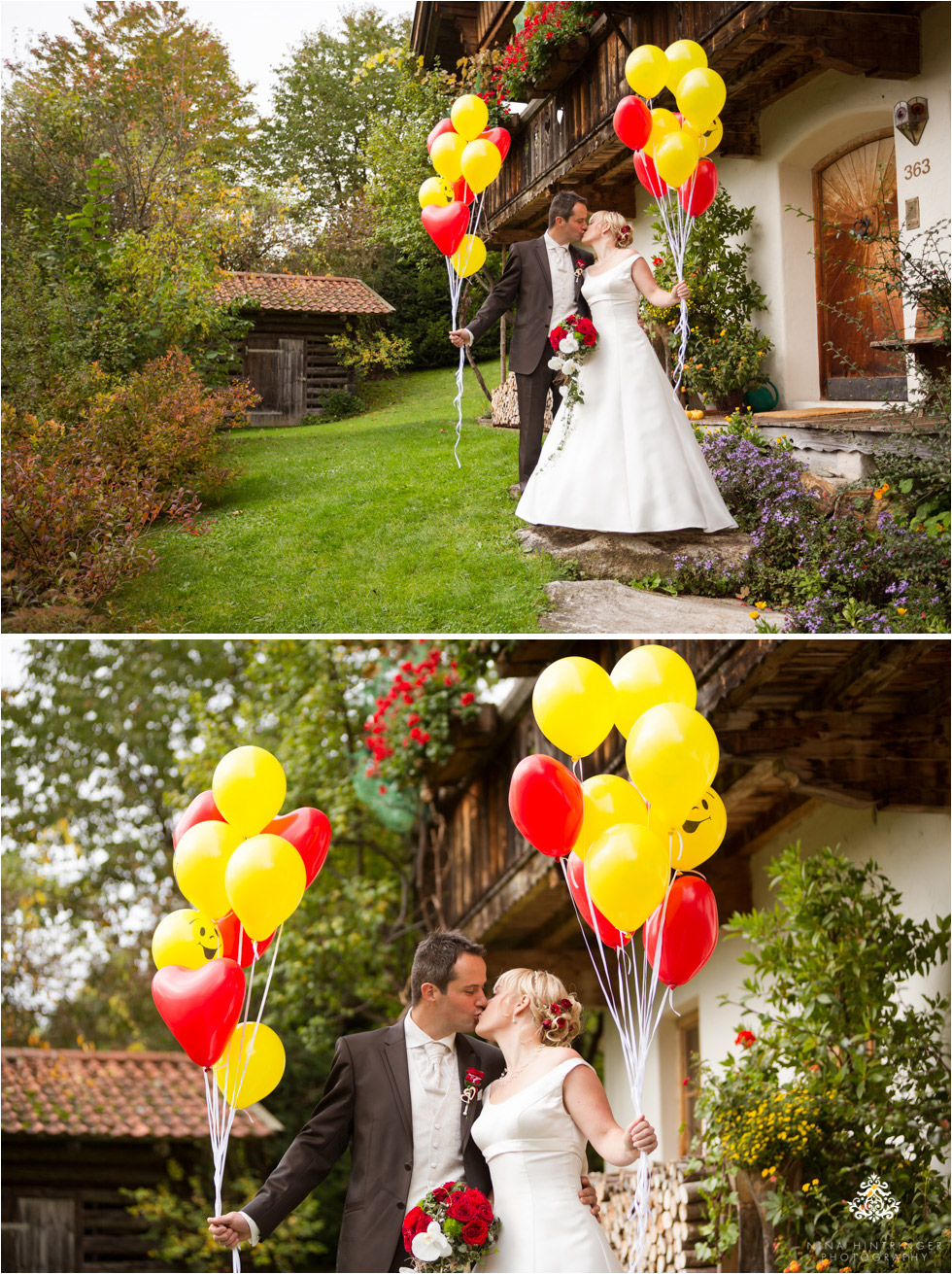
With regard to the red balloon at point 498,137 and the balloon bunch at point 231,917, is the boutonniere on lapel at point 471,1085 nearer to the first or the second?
the balloon bunch at point 231,917

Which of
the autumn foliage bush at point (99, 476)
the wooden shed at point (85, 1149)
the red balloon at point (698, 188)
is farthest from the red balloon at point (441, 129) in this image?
the wooden shed at point (85, 1149)

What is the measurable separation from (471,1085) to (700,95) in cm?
478

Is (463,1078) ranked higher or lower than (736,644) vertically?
lower

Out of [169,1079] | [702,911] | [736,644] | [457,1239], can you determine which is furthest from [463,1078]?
[169,1079]

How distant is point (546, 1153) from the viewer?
3.35 meters

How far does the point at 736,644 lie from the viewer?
505cm

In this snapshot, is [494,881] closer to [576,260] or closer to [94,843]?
[576,260]

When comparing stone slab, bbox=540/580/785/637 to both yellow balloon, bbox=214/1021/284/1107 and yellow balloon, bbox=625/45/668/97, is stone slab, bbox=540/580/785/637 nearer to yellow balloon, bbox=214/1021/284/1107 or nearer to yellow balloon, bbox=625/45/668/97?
yellow balloon, bbox=625/45/668/97

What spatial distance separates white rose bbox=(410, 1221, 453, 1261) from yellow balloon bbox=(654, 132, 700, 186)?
16.1 ft

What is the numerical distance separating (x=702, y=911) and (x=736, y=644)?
1.87 metres

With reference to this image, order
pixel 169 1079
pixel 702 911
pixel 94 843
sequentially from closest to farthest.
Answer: pixel 702 911, pixel 169 1079, pixel 94 843

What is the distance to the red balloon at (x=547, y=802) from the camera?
3.50 metres

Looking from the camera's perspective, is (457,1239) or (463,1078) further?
(463,1078)

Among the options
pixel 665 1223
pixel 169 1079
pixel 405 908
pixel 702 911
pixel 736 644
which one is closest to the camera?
pixel 702 911
